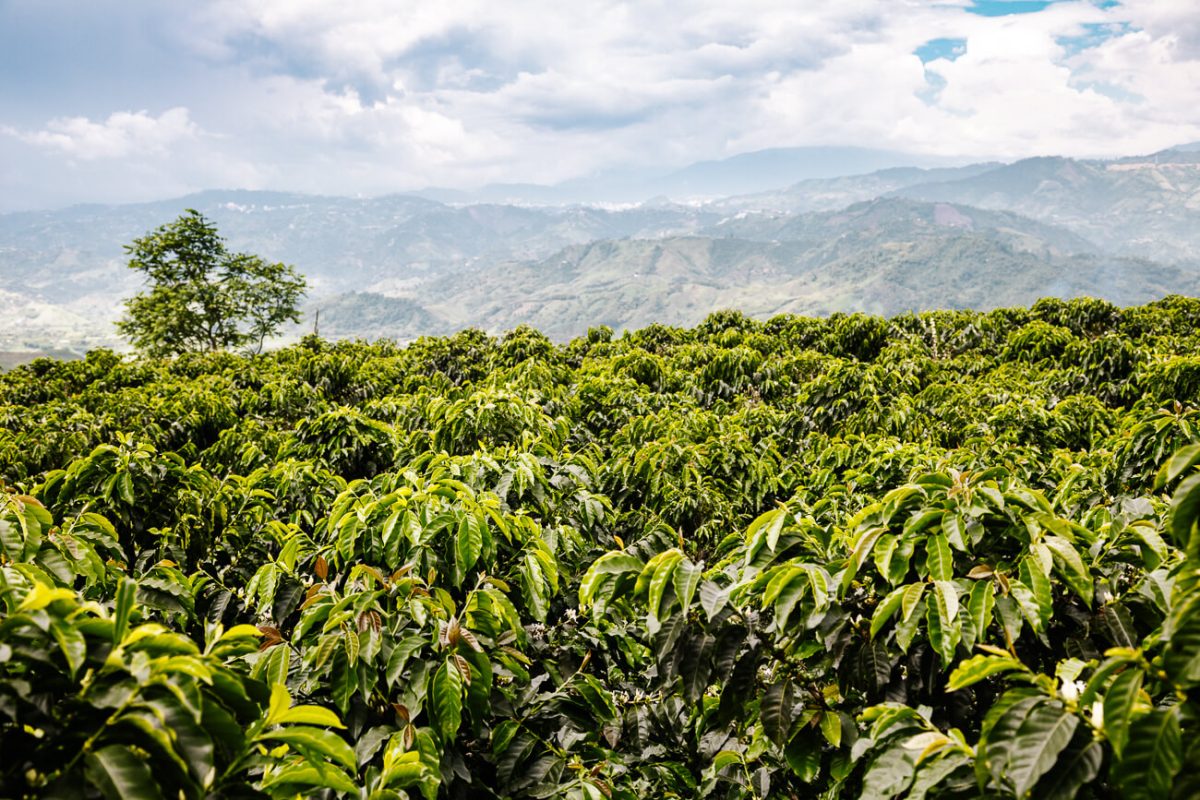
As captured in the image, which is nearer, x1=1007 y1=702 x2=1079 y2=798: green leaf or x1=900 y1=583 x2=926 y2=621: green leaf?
x1=1007 y1=702 x2=1079 y2=798: green leaf

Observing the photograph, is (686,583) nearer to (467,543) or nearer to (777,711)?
(777,711)

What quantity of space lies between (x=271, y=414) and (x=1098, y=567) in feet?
41.2

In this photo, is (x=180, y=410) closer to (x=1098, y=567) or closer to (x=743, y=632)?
(x=743, y=632)

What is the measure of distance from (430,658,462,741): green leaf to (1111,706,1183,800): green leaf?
2544 mm

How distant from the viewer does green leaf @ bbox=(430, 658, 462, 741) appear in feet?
9.88

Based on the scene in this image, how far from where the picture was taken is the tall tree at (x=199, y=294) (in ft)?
139

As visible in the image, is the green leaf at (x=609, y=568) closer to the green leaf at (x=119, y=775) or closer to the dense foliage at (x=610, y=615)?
the dense foliage at (x=610, y=615)

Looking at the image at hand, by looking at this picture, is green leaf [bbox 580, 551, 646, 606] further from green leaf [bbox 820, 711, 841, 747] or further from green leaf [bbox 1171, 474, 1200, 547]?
green leaf [bbox 1171, 474, 1200, 547]

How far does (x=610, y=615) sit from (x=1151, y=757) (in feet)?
12.1

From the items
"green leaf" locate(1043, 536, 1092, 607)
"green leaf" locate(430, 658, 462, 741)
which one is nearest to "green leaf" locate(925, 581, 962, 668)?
"green leaf" locate(1043, 536, 1092, 607)

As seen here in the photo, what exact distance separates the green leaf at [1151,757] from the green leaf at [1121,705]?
0.08ft

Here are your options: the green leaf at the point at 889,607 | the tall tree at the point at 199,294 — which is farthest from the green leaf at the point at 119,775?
the tall tree at the point at 199,294

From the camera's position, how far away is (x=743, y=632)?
3.19 meters

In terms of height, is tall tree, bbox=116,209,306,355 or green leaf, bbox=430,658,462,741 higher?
tall tree, bbox=116,209,306,355
